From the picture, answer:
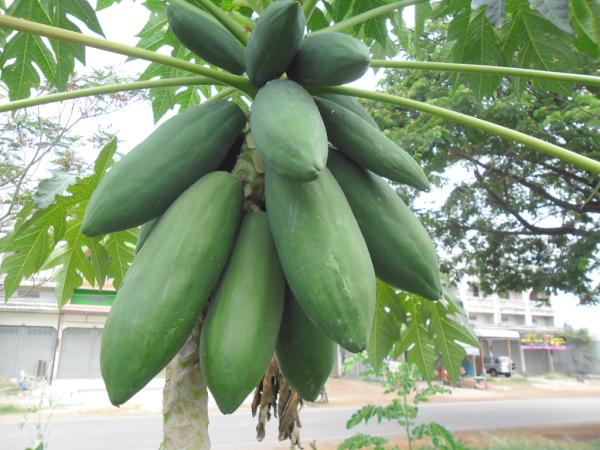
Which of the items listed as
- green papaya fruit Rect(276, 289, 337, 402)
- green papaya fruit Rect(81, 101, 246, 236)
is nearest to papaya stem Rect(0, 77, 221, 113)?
green papaya fruit Rect(81, 101, 246, 236)

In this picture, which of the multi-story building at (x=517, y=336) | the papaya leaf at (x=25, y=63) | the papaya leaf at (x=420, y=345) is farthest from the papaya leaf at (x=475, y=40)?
the multi-story building at (x=517, y=336)

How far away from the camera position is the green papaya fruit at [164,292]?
2.48 feet

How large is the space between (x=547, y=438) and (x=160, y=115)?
11.4m

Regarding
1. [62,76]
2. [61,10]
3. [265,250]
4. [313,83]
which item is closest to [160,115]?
[62,76]

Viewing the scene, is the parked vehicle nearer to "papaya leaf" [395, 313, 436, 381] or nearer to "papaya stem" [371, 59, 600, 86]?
"papaya leaf" [395, 313, 436, 381]

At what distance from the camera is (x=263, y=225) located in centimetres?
96

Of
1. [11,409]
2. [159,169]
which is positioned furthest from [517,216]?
[11,409]

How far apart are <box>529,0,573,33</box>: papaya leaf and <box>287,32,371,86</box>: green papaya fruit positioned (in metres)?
0.45

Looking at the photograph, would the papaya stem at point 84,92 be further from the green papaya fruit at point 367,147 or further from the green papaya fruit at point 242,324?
the green papaya fruit at point 242,324

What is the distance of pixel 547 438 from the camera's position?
10.6 meters

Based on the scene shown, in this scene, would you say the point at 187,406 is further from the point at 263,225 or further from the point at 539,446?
the point at 539,446

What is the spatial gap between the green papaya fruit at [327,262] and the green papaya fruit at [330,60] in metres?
0.25

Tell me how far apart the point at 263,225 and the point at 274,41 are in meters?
0.35

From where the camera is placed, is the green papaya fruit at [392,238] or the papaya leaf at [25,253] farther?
the papaya leaf at [25,253]
